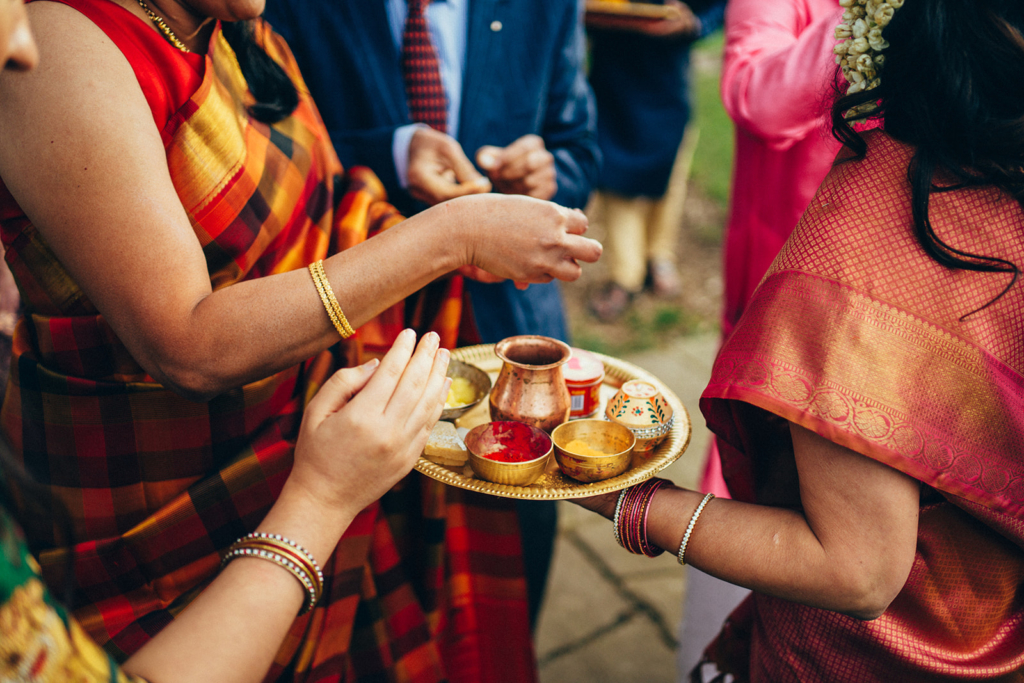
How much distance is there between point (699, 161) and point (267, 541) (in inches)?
286

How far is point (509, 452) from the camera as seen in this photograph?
1.42 m

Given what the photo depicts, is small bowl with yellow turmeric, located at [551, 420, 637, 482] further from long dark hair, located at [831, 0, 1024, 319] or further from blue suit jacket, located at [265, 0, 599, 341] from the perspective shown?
blue suit jacket, located at [265, 0, 599, 341]

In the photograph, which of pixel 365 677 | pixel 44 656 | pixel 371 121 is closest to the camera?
pixel 44 656

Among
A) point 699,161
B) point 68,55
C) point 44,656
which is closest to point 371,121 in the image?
point 68,55

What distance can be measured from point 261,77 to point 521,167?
2.32ft

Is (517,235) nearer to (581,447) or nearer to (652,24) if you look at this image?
(581,447)

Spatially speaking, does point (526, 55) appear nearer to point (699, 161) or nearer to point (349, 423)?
point (349, 423)

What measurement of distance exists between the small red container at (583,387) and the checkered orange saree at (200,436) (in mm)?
384

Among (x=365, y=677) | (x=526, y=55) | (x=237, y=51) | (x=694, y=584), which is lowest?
(x=694, y=584)

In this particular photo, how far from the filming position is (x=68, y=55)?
3.60ft

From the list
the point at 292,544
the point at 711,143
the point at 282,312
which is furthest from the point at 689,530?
the point at 711,143

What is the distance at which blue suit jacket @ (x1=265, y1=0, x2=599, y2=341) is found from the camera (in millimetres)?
1978

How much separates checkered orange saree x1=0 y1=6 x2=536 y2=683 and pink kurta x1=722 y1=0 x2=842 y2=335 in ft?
4.37

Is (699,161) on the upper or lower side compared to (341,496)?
lower
